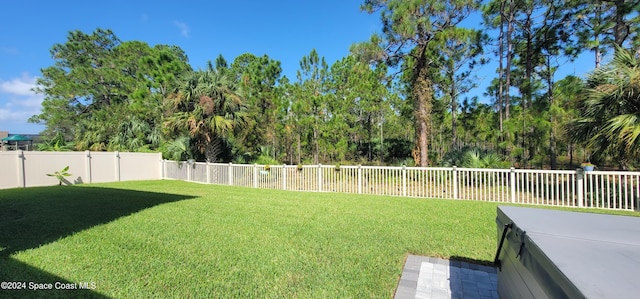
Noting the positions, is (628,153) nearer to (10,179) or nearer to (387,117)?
(387,117)

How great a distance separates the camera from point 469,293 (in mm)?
2213

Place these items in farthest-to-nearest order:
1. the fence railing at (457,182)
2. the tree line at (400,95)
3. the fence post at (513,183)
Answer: the tree line at (400,95) → the fence post at (513,183) → the fence railing at (457,182)

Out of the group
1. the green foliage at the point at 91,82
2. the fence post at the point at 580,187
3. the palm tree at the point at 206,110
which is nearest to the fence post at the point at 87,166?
the palm tree at the point at 206,110

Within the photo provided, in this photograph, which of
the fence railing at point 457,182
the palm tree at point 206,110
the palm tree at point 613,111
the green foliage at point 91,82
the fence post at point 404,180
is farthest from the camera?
the green foliage at point 91,82

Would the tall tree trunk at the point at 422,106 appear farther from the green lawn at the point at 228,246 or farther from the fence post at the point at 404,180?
the green lawn at the point at 228,246

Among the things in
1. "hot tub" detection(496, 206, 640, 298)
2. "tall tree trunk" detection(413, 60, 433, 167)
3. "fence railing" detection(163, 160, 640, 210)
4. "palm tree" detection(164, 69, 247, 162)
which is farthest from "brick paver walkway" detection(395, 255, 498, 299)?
"palm tree" detection(164, 69, 247, 162)

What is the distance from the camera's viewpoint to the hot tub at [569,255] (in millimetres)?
824

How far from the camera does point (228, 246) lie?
10.2 feet

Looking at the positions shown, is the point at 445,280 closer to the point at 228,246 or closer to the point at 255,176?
the point at 228,246

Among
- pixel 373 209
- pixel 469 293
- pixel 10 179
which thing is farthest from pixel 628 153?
pixel 10 179

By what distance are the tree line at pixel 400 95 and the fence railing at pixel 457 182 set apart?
0.73m

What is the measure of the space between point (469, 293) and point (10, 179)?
44.4 feet

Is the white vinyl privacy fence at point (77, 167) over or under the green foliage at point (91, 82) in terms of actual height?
under

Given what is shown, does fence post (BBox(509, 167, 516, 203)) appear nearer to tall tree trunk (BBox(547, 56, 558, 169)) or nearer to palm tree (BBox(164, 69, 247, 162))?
tall tree trunk (BBox(547, 56, 558, 169))
